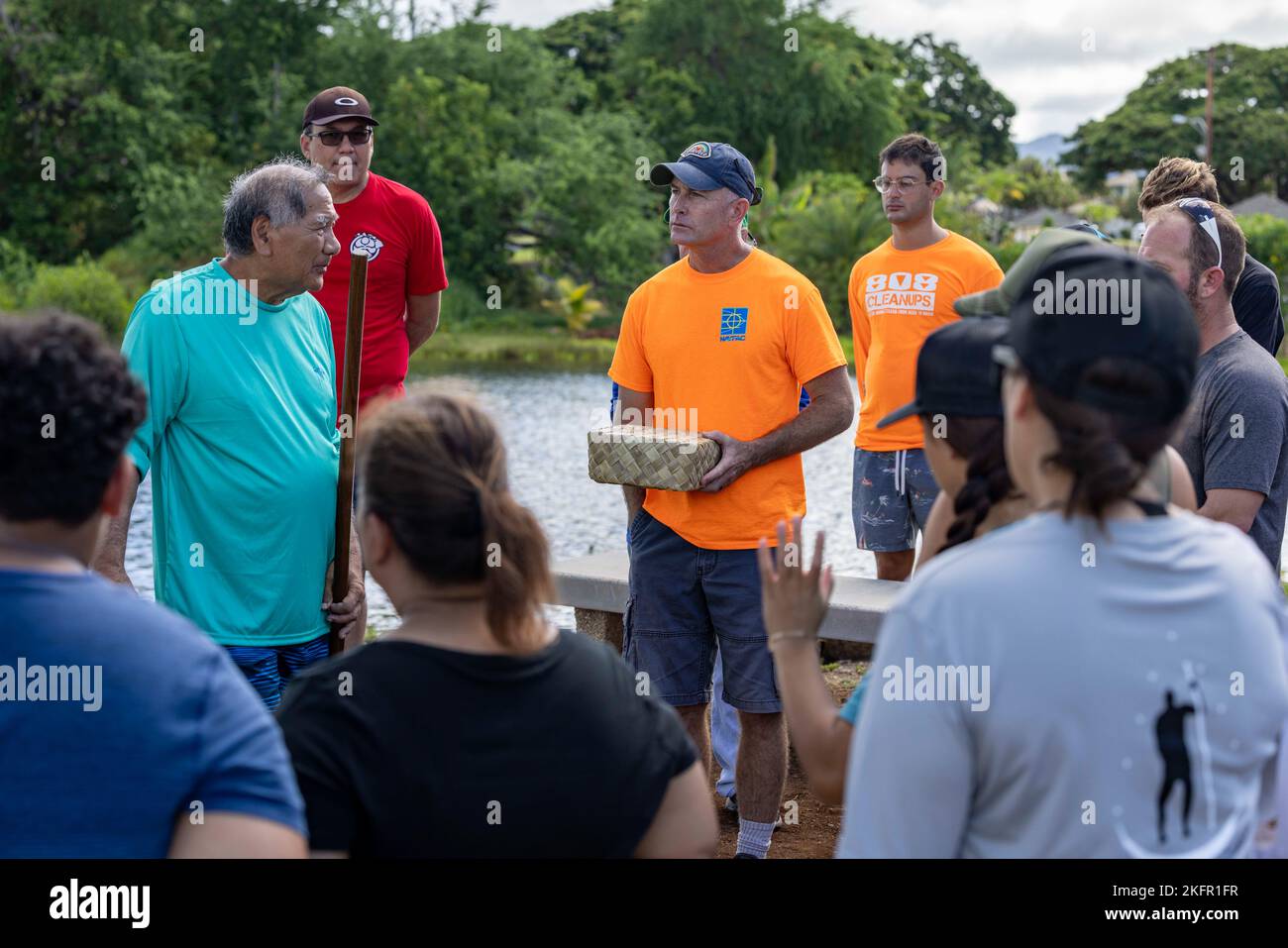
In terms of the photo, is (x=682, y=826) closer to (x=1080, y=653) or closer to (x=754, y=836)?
(x=1080, y=653)

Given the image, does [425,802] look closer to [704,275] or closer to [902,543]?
[704,275]

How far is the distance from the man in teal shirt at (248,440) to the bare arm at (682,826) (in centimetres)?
205

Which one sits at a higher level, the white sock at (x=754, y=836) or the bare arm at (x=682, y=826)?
the bare arm at (x=682, y=826)

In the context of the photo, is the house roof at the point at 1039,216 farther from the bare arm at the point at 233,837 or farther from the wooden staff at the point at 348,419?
the bare arm at the point at 233,837

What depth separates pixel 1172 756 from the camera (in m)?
1.83

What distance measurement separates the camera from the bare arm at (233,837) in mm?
1892

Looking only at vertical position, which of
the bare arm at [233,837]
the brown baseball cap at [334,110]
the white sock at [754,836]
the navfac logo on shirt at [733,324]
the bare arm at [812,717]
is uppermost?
the brown baseball cap at [334,110]

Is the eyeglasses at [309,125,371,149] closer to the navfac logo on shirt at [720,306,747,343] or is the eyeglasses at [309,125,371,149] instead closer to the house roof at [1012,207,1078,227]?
the navfac logo on shirt at [720,306,747,343]

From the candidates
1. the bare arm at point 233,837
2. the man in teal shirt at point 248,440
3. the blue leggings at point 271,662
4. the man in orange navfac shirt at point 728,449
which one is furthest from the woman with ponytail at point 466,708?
the man in orange navfac shirt at point 728,449

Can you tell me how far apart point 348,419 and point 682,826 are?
6.92 feet

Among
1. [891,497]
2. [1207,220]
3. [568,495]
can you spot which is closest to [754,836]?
[891,497]

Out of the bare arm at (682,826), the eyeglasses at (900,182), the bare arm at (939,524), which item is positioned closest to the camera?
the bare arm at (682,826)
